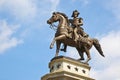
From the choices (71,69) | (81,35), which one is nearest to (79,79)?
(71,69)

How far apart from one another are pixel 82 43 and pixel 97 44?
4.53ft

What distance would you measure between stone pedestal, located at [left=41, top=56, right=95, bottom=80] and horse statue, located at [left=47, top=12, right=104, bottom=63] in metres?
0.61

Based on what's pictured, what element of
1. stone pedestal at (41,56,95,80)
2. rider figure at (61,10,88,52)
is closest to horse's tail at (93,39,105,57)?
rider figure at (61,10,88,52)

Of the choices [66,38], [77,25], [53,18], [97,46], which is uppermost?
[53,18]

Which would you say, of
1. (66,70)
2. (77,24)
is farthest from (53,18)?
(66,70)

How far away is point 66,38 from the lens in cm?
3638

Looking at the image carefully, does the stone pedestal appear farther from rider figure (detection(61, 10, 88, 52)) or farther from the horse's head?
the horse's head

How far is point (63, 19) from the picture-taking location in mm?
A: 37062

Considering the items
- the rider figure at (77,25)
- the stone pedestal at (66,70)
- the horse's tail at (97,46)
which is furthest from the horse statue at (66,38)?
the stone pedestal at (66,70)

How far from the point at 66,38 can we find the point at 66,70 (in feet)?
6.90

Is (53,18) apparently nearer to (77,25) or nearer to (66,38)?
(77,25)

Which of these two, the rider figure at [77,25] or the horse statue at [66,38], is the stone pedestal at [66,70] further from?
the rider figure at [77,25]

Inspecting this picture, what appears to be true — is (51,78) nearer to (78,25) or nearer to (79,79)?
(79,79)

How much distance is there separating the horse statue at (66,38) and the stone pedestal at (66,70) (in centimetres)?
61
